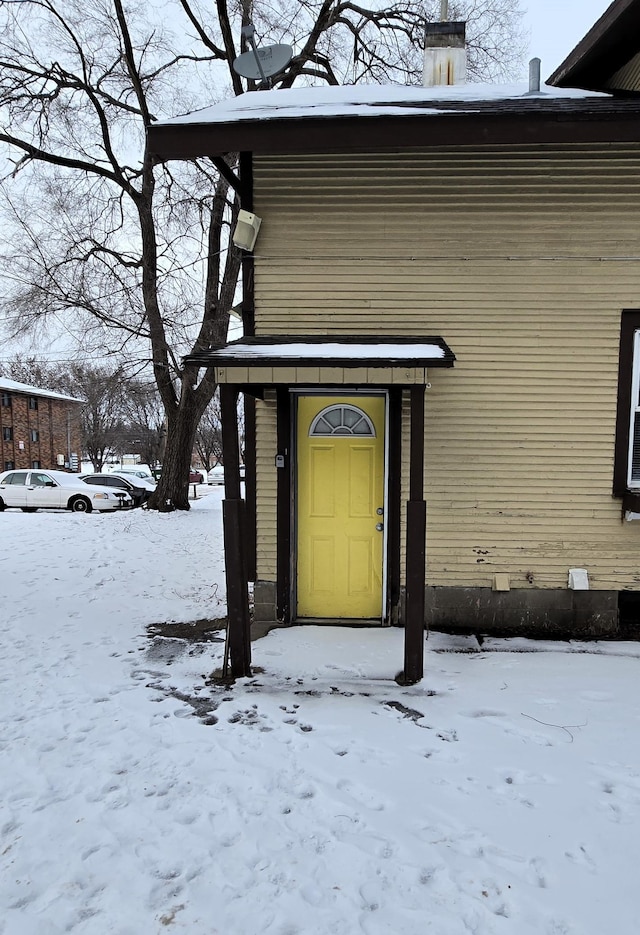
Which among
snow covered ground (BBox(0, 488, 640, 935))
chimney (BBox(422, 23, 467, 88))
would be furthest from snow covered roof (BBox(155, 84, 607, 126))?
snow covered ground (BBox(0, 488, 640, 935))

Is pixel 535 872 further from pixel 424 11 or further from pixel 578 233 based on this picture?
pixel 424 11

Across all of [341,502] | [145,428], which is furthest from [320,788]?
[145,428]

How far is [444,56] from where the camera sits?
6512 mm

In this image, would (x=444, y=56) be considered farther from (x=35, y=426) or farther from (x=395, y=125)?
(x=35, y=426)

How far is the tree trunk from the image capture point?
15.9m

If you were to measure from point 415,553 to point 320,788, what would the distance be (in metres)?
1.84

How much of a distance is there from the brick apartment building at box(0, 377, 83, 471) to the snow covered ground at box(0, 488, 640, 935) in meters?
36.6

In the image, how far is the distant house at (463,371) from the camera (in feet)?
17.0

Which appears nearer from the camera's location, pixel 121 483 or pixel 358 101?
pixel 358 101

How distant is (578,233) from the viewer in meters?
5.17

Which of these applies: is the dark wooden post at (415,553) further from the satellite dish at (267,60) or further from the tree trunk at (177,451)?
the tree trunk at (177,451)

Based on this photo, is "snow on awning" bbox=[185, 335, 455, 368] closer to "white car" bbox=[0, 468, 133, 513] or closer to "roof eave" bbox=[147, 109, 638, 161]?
"roof eave" bbox=[147, 109, 638, 161]

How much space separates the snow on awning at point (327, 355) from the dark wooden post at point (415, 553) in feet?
0.90

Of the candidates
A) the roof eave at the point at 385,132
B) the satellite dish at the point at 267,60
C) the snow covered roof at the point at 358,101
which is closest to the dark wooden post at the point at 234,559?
the roof eave at the point at 385,132
